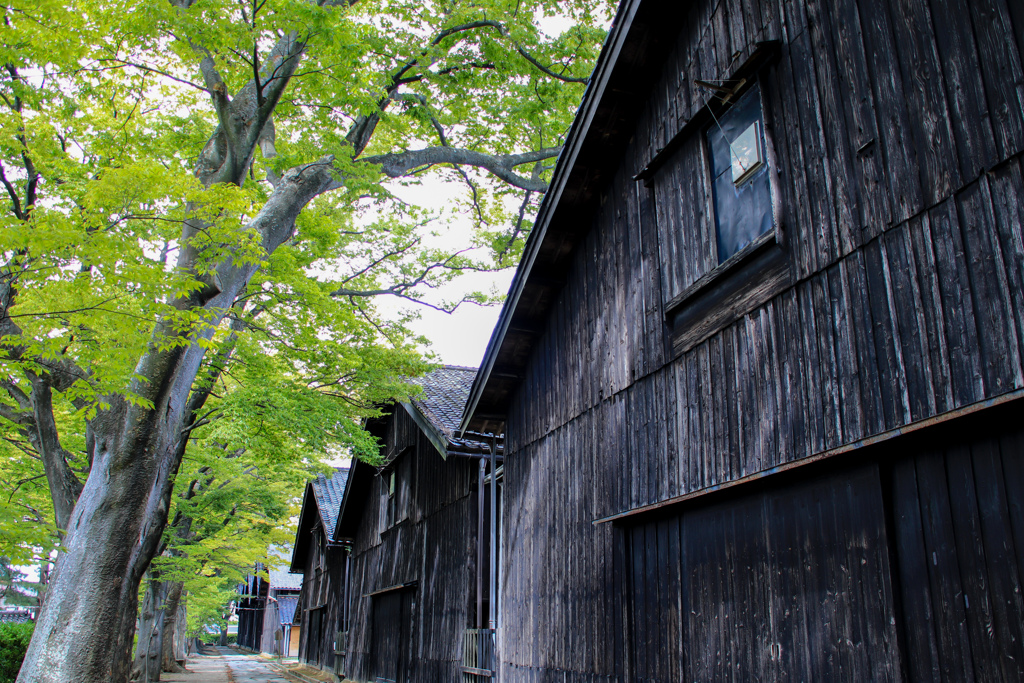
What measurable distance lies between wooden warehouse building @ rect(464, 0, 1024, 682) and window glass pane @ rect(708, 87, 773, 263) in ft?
0.08

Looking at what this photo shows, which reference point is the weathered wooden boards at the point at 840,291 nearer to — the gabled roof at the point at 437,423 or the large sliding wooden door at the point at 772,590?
the large sliding wooden door at the point at 772,590

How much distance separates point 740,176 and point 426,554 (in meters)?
12.0

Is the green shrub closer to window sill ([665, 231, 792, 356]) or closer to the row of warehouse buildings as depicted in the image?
the row of warehouse buildings

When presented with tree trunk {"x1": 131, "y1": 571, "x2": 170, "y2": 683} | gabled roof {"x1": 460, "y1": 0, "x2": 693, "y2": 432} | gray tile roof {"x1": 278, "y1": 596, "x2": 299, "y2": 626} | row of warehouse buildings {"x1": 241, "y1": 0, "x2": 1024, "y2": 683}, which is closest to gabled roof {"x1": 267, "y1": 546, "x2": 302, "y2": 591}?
gray tile roof {"x1": 278, "y1": 596, "x2": 299, "y2": 626}

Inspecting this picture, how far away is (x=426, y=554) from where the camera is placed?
15.4 metres

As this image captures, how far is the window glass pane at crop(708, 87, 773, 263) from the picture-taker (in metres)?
5.38

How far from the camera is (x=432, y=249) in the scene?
19828 millimetres

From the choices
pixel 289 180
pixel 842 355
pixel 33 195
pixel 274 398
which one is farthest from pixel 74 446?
pixel 842 355

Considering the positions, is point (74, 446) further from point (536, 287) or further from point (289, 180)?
point (536, 287)

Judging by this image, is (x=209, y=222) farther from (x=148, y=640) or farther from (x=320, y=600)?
(x=320, y=600)

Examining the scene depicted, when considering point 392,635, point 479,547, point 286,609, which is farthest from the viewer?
point 286,609

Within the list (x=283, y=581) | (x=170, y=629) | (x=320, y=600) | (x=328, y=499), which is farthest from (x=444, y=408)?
(x=283, y=581)

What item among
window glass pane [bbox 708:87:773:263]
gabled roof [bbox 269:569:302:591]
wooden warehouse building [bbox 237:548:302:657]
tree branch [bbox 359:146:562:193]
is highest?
tree branch [bbox 359:146:562:193]

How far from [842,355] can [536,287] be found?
4969 millimetres
